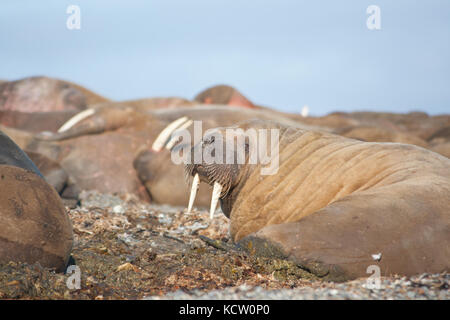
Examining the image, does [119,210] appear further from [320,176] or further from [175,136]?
[320,176]

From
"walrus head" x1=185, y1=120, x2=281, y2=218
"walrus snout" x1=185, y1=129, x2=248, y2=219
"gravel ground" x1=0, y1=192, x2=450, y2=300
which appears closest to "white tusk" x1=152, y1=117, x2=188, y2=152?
"gravel ground" x1=0, y1=192, x2=450, y2=300

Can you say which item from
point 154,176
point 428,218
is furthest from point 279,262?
point 154,176

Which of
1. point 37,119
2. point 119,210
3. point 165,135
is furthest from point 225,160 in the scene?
point 37,119

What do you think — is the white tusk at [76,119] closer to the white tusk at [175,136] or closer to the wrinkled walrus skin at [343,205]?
the white tusk at [175,136]

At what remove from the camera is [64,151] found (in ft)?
34.2

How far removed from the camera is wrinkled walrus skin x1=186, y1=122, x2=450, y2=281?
3986 millimetres

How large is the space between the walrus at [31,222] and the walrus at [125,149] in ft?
17.0

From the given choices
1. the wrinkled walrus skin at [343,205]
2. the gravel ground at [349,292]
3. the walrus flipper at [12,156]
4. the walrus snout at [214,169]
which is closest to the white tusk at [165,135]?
the wrinkled walrus skin at [343,205]

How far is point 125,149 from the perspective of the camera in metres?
10.6

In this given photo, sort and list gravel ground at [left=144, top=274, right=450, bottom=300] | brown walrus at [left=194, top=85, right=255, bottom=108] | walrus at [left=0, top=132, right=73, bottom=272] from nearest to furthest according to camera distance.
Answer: gravel ground at [left=144, top=274, right=450, bottom=300]
walrus at [left=0, top=132, right=73, bottom=272]
brown walrus at [left=194, top=85, right=255, bottom=108]

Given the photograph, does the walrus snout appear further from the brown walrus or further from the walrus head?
the brown walrus

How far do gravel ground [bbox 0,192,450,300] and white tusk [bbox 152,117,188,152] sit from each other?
4556mm
